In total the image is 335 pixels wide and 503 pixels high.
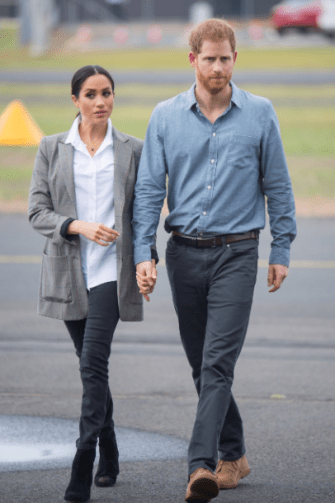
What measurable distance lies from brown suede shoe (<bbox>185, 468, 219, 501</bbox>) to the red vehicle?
1566 inches

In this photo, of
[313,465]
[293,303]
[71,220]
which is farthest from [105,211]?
[293,303]

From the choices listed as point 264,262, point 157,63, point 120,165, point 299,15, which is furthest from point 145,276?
point 299,15

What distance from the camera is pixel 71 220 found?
3.98 m

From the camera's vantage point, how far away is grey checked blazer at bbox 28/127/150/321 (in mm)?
4020

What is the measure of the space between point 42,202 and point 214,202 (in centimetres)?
79

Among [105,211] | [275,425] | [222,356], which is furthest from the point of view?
[275,425]

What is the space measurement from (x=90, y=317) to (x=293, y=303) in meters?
4.23

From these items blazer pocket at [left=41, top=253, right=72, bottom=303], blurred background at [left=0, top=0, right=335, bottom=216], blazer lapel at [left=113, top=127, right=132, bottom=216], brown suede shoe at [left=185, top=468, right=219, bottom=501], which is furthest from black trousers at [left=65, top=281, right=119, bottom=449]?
blurred background at [left=0, top=0, right=335, bottom=216]

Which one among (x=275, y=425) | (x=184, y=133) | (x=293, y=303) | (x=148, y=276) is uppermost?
(x=184, y=133)

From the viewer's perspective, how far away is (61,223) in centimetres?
397

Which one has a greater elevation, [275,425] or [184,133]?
[184,133]

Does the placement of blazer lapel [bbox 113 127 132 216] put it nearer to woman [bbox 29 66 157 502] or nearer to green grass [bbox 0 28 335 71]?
woman [bbox 29 66 157 502]

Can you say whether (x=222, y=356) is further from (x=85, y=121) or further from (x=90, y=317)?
(x=85, y=121)

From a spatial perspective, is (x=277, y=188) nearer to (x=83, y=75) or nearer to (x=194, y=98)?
(x=194, y=98)
